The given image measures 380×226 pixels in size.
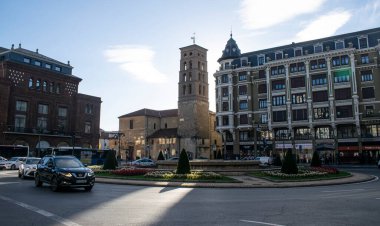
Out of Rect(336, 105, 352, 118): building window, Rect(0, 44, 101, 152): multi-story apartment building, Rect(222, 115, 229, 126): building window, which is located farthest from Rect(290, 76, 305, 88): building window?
Rect(0, 44, 101, 152): multi-story apartment building

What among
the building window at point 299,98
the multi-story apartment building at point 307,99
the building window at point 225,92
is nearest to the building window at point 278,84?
the multi-story apartment building at point 307,99

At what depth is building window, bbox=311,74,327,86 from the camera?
188ft

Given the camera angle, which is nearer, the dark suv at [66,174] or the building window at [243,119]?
the dark suv at [66,174]

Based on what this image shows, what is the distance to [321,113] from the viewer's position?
5697 centimetres

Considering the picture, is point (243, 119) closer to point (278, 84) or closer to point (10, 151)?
point (278, 84)

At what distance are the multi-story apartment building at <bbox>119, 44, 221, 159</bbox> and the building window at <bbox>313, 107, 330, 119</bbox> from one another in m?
26.5

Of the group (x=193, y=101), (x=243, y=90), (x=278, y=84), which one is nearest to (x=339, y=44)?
(x=278, y=84)

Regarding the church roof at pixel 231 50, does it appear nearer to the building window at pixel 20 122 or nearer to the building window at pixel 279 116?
the building window at pixel 279 116

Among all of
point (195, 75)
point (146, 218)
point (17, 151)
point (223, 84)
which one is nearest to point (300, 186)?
point (146, 218)

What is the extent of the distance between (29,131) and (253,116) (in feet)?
131

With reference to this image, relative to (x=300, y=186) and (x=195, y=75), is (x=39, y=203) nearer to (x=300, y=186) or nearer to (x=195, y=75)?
(x=300, y=186)

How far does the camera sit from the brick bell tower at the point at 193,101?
76.3 m

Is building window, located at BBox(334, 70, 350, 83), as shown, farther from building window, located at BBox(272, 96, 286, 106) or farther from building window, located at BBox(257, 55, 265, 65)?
building window, located at BBox(257, 55, 265, 65)

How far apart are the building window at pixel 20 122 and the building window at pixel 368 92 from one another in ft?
184
